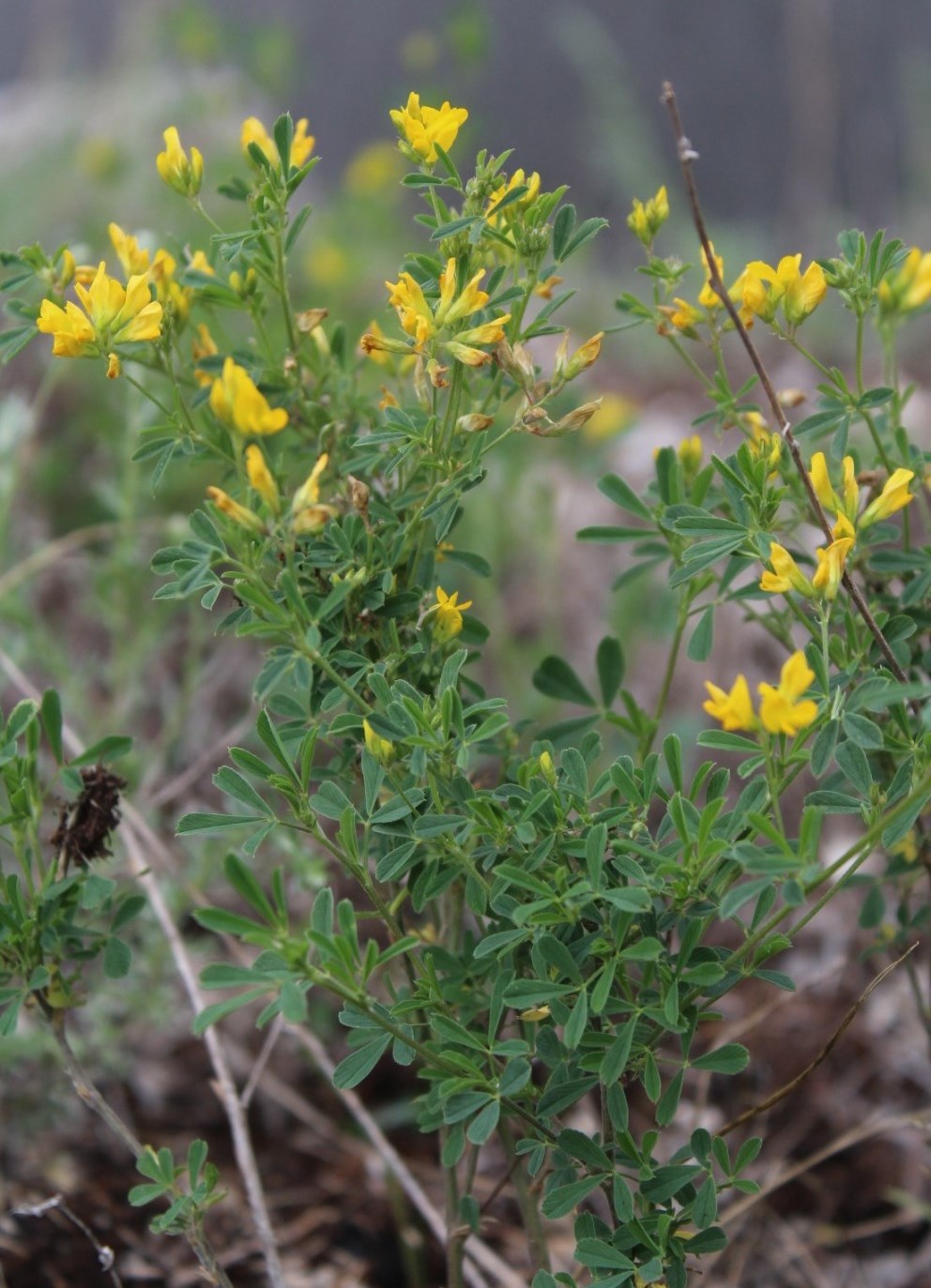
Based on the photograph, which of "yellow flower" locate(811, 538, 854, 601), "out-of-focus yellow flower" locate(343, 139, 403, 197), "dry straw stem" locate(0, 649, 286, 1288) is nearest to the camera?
"yellow flower" locate(811, 538, 854, 601)

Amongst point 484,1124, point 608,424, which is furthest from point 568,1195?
point 608,424

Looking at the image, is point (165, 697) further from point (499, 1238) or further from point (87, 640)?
point (499, 1238)

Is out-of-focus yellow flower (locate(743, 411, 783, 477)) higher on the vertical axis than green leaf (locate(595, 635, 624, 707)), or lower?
higher

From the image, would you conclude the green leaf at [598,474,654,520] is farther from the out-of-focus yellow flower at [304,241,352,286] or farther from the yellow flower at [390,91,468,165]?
the out-of-focus yellow flower at [304,241,352,286]

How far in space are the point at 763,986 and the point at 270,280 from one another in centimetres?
125

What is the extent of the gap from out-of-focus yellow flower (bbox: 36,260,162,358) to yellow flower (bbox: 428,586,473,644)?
0.96 feet

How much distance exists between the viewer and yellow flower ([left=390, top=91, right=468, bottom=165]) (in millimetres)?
910

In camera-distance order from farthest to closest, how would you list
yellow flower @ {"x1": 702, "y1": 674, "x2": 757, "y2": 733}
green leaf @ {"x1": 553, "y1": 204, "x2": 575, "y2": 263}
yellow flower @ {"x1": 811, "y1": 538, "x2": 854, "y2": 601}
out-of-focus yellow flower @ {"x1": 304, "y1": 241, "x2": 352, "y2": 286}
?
out-of-focus yellow flower @ {"x1": 304, "y1": 241, "x2": 352, "y2": 286} → green leaf @ {"x1": 553, "y1": 204, "x2": 575, "y2": 263} → yellow flower @ {"x1": 811, "y1": 538, "x2": 854, "y2": 601} → yellow flower @ {"x1": 702, "y1": 674, "x2": 757, "y2": 733}

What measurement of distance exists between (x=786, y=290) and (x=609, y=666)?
0.39 meters

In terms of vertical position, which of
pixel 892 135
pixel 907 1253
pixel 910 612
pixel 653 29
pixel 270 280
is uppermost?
pixel 653 29

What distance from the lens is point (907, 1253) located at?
57.2 inches

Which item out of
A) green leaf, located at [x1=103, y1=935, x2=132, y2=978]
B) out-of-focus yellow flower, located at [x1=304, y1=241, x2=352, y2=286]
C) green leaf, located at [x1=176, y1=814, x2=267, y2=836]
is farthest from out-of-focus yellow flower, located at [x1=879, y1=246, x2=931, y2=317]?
out-of-focus yellow flower, located at [x1=304, y1=241, x2=352, y2=286]

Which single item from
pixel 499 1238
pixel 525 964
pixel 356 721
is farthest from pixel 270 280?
pixel 499 1238

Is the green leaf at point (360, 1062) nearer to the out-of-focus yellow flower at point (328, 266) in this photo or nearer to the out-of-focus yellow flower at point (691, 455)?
the out-of-focus yellow flower at point (691, 455)
